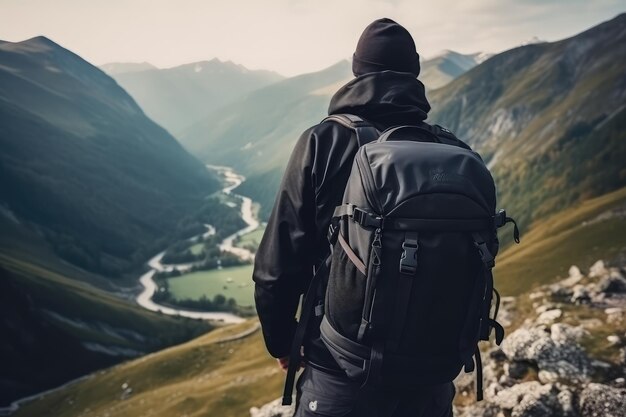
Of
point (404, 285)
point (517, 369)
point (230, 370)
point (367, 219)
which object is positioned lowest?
point (230, 370)

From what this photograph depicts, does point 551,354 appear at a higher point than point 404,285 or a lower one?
lower

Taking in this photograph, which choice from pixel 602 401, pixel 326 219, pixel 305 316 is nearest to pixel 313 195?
pixel 326 219

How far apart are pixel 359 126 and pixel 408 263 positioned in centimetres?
191

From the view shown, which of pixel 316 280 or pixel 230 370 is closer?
pixel 316 280

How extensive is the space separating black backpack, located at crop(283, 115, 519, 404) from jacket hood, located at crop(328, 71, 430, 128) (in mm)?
509

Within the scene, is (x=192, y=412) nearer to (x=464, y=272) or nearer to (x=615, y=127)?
(x=464, y=272)

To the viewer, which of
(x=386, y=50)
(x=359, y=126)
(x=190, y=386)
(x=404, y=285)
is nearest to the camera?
(x=404, y=285)

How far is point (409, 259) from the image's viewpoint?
519 centimetres

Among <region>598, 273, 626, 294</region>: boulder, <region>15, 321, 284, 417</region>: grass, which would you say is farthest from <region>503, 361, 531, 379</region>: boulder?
<region>15, 321, 284, 417</region>: grass

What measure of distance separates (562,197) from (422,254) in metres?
170

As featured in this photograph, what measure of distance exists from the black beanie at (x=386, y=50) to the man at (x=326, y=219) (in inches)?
0.5

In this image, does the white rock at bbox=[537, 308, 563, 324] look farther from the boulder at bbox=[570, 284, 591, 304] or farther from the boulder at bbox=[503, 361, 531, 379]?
the boulder at bbox=[503, 361, 531, 379]

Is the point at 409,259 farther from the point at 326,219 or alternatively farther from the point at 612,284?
the point at 612,284

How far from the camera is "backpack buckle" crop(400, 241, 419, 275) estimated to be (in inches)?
204
